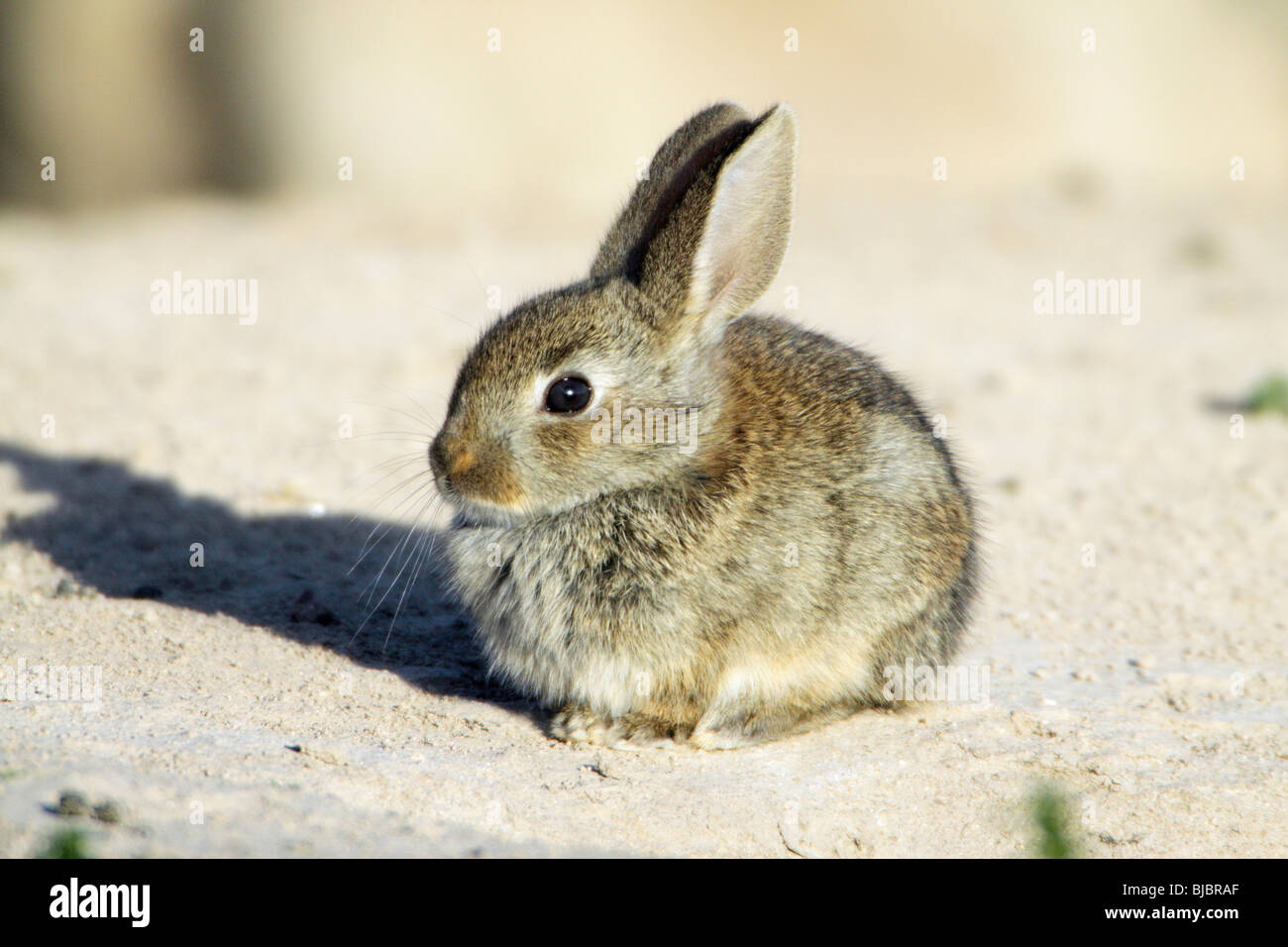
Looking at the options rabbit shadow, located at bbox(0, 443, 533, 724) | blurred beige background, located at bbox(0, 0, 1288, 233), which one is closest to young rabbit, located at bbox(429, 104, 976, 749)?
rabbit shadow, located at bbox(0, 443, 533, 724)

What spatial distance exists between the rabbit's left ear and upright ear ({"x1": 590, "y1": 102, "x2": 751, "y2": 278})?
1.52 feet

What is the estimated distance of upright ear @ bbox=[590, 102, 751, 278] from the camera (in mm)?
5207

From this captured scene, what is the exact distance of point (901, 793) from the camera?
4445mm

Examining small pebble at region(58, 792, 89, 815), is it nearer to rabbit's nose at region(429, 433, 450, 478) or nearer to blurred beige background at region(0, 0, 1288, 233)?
rabbit's nose at region(429, 433, 450, 478)

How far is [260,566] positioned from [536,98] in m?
9.92

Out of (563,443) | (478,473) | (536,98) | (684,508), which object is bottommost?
(684,508)

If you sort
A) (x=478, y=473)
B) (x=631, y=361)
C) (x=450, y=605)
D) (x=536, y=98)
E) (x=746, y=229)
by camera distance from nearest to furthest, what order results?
(x=478, y=473)
(x=631, y=361)
(x=746, y=229)
(x=450, y=605)
(x=536, y=98)

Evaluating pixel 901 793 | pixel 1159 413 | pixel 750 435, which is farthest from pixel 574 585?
pixel 1159 413

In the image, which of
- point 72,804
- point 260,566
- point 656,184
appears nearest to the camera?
point 72,804

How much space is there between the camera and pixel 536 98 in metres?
14.9

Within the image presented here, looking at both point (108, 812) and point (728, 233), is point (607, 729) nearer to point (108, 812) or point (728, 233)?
point (108, 812)

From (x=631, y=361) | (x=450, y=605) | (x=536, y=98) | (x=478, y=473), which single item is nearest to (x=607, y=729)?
(x=478, y=473)

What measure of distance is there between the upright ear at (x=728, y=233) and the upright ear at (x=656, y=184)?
45 cm
